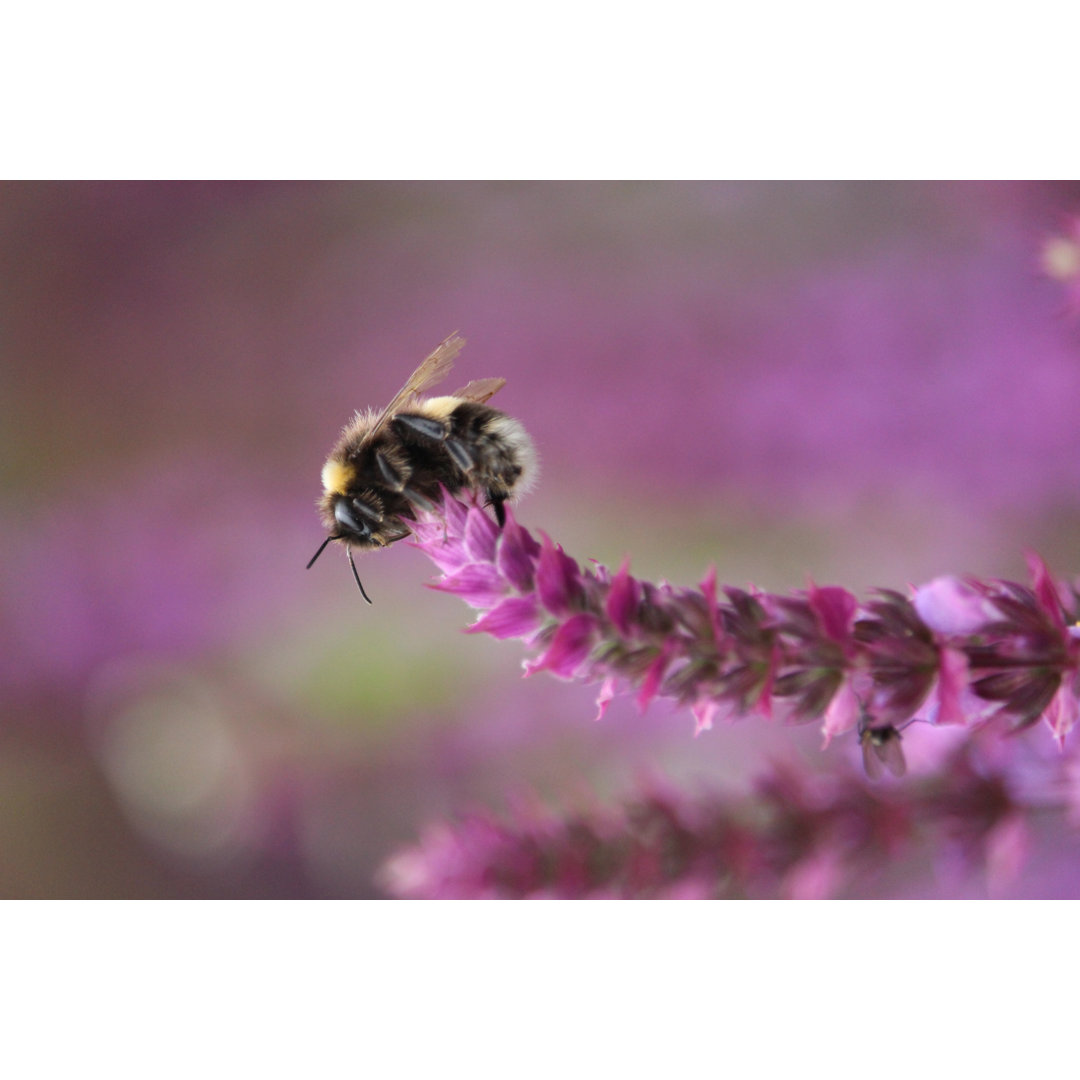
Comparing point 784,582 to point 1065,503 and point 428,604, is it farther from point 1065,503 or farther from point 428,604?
point 428,604

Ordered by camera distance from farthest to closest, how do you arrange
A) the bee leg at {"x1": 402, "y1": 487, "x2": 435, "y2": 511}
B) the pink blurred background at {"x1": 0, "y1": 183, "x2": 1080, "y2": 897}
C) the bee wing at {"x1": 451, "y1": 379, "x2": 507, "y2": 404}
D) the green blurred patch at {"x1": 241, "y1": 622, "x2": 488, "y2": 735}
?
the green blurred patch at {"x1": 241, "y1": 622, "x2": 488, "y2": 735} → the pink blurred background at {"x1": 0, "y1": 183, "x2": 1080, "y2": 897} → the bee wing at {"x1": 451, "y1": 379, "x2": 507, "y2": 404} → the bee leg at {"x1": 402, "y1": 487, "x2": 435, "y2": 511}

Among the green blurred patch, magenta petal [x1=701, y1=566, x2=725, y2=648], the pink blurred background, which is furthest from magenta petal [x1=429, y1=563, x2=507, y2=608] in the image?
the green blurred patch

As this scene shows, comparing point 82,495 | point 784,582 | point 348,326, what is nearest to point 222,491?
point 82,495

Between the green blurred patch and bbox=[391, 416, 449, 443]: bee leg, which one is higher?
bbox=[391, 416, 449, 443]: bee leg

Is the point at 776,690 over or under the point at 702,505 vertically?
under

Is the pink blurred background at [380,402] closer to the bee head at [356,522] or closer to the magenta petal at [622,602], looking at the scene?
the bee head at [356,522]

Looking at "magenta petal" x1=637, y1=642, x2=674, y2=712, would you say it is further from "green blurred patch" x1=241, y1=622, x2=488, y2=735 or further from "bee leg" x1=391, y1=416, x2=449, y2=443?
"green blurred patch" x1=241, y1=622, x2=488, y2=735

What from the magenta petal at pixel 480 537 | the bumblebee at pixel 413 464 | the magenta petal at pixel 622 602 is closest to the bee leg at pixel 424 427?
the bumblebee at pixel 413 464
